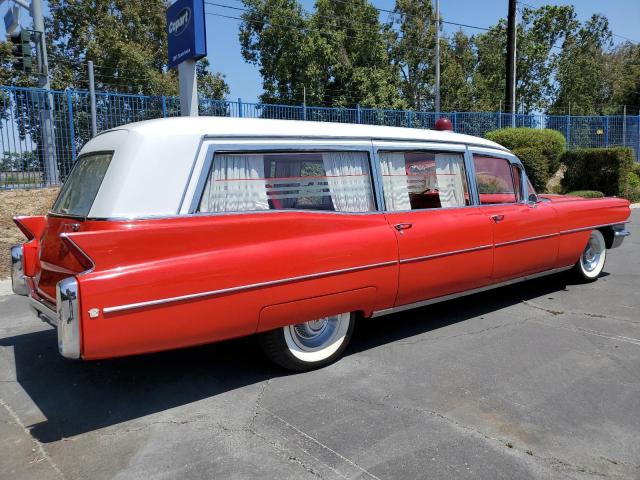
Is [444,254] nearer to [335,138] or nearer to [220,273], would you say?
[335,138]

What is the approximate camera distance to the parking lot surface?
2.67m

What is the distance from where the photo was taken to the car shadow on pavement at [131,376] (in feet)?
10.7

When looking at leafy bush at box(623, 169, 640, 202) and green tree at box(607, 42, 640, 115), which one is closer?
leafy bush at box(623, 169, 640, 202)

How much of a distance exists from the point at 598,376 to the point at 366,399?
5.50ft

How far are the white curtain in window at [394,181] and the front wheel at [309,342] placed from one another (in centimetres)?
99

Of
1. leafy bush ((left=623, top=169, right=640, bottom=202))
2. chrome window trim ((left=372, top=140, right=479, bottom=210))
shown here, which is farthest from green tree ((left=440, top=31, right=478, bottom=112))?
chrome window trim ((left=372, top=140, right=479, bottom=210))

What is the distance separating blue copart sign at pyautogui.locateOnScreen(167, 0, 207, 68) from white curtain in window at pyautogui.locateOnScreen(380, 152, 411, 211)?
231 inches

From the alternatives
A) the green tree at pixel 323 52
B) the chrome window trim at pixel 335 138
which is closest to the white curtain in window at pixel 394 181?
the chrome window trim at pixel 335 138

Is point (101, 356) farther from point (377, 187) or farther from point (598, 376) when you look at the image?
point (598, 376)

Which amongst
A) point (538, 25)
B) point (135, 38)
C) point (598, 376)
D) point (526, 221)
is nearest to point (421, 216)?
point (526, 221)

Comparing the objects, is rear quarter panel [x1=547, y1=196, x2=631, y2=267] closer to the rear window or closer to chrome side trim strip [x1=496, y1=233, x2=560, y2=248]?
chrome side trim strip [x1=496, y1=233, x2=560, y2=248]

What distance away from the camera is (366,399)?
3.38 meters

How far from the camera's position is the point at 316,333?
12.8 feet

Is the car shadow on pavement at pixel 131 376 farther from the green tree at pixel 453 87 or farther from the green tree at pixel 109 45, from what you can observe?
the green tree at pixel 453 87
